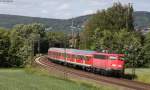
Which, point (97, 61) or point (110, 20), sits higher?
point (110, 20)

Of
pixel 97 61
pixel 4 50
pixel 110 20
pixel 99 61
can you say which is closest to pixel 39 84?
pixel 99 61

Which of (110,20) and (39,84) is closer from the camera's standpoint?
(39,84)

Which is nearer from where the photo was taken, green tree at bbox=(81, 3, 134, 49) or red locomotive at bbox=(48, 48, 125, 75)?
red locomotive at bbox=(48, 48, 125, 75)

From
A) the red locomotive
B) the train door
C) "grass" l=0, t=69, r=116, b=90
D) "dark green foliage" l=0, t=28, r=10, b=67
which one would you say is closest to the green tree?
"dark green foliage" l=0, t=28, r=10, b=67

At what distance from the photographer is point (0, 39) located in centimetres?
16488

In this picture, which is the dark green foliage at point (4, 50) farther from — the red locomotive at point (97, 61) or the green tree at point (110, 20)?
the red locomotive at point (97, 61)

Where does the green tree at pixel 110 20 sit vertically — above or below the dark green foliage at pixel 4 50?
above

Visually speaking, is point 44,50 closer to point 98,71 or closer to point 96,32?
point 96,32

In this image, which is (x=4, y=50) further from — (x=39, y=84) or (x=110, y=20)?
(x=39, y=84)

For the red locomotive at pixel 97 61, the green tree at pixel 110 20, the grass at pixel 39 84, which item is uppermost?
A: the green tree at pixel 110 20

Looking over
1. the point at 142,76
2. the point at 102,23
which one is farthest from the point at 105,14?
the point at 142,76

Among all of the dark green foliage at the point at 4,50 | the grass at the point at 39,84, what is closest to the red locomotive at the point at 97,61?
the grass at the point at 39,84

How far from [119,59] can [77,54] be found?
20545 mm

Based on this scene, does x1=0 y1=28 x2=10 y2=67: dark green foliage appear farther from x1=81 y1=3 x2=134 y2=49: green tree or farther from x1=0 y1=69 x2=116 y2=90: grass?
x1=0 y1=69 x2=116 y2=90: grass
